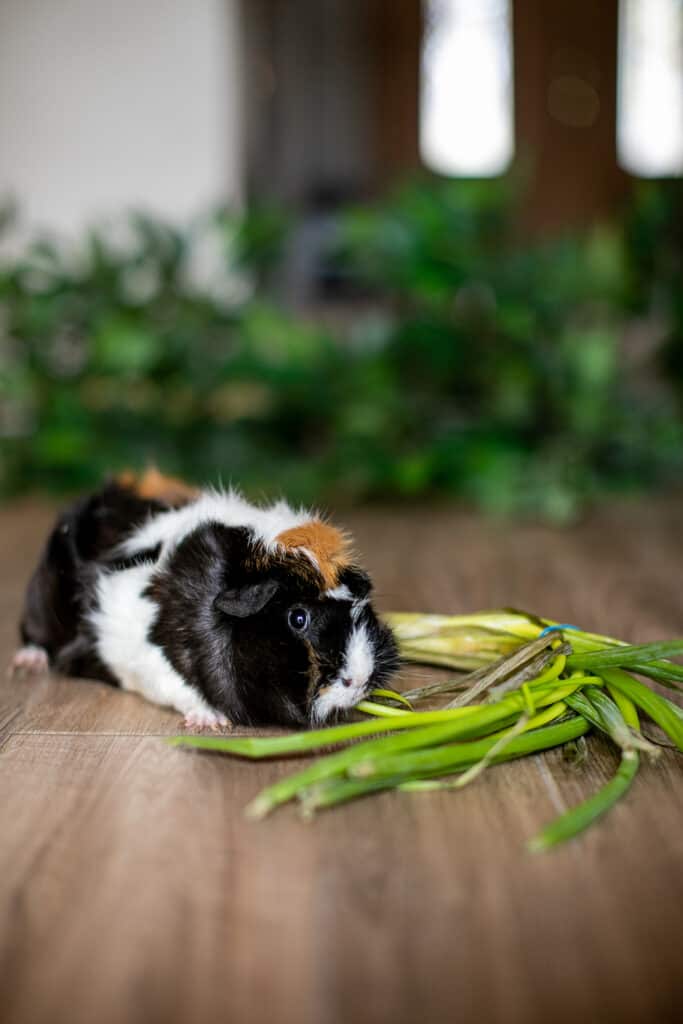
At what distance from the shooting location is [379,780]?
119 cm

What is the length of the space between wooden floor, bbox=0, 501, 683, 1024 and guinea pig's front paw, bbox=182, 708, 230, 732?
5cm

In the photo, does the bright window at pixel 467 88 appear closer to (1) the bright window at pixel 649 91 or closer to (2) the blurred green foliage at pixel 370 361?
(1) the bright window at pixel 649 91

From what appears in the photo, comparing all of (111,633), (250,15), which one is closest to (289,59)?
(250,15)

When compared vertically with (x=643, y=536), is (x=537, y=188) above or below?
above

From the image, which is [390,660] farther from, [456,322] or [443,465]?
[456,322]

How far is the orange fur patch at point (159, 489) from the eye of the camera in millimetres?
1748

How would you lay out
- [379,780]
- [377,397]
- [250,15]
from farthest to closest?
[250,15]
[377,397]
[379,780]

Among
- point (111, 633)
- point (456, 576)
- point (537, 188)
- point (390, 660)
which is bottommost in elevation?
point (390, 660)

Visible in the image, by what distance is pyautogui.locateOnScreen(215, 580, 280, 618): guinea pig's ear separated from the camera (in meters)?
1.34

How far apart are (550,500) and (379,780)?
2525mm

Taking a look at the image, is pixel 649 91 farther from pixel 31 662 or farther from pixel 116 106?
pixel 31 662

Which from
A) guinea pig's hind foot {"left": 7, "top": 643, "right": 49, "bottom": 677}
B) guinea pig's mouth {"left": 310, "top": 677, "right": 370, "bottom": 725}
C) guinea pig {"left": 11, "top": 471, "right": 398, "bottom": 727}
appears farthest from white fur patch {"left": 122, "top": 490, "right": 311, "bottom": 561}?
guinea pig's hind foot {"left": 7, "top": 643, "right": 49, "bottom": 677}

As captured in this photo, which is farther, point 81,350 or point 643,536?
point 81,350

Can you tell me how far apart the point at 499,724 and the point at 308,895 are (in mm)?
405
